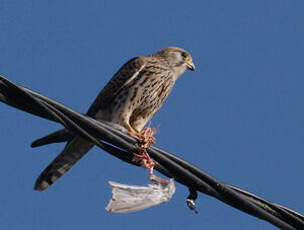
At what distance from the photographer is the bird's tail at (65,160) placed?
4961 mm

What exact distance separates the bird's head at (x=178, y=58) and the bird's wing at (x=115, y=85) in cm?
63

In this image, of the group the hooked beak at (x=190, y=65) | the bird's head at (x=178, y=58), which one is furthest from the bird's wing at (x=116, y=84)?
the hooked beak at (x=190, y=65)

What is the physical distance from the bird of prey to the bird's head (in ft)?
0.89

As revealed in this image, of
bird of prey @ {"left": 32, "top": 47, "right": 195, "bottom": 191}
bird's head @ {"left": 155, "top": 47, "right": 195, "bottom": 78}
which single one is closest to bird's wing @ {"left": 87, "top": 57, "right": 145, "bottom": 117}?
bird of prey @ {"left": 32, "top": 47, "right": 195, "bottom": 191}

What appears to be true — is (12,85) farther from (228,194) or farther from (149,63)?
(149,63)

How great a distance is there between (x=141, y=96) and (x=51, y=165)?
40.8 inches

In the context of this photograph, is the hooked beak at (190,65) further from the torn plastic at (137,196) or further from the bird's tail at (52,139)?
the torn plastic at (137,196)

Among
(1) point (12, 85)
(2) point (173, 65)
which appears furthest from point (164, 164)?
(2) point (173, 65)

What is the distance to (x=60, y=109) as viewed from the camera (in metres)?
2.99

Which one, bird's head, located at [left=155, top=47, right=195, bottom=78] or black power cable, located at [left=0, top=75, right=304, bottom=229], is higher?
bird's head, located at [left=155, top=47, right=195, bottom=78]

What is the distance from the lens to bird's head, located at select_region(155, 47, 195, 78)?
6.14m

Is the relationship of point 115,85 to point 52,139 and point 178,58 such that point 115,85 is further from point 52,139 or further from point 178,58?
point 52,139

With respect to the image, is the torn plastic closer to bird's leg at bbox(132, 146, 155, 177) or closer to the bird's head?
bird's leg at bbox(132, 146, 155, 177)

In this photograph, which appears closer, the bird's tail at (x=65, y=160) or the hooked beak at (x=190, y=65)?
the bird's tail at (x=65, y=160)
